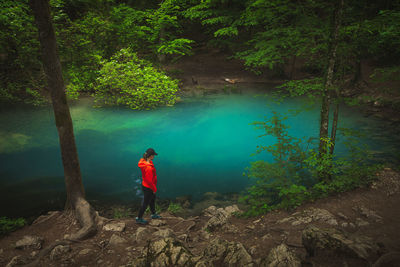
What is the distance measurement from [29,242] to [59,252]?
1.23 metres

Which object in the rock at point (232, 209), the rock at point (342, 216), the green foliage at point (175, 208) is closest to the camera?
the rock at point (342, 216)

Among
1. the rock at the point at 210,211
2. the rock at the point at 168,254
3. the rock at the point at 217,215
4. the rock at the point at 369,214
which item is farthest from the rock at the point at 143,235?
the rock at the point at 369,214

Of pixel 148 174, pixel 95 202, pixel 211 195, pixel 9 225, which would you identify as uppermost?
pixel 148 174

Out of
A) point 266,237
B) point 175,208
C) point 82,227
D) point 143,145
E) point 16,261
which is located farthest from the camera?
point 143,145

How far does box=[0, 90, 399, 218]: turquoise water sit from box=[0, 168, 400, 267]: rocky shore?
292 centimetres

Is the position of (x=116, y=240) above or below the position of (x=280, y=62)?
below

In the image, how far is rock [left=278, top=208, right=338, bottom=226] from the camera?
5672 millimetres

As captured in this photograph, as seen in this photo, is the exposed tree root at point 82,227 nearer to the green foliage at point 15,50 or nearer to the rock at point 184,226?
the rock at point 184,226

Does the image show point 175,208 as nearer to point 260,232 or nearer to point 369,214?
point 260,232

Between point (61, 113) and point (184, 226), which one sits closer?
point (61, 113)

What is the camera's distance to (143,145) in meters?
13.6

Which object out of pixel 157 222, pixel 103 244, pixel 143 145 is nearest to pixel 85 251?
pixel 103 244

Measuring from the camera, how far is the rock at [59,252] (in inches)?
178

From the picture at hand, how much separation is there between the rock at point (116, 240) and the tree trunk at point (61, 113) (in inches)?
26.8
